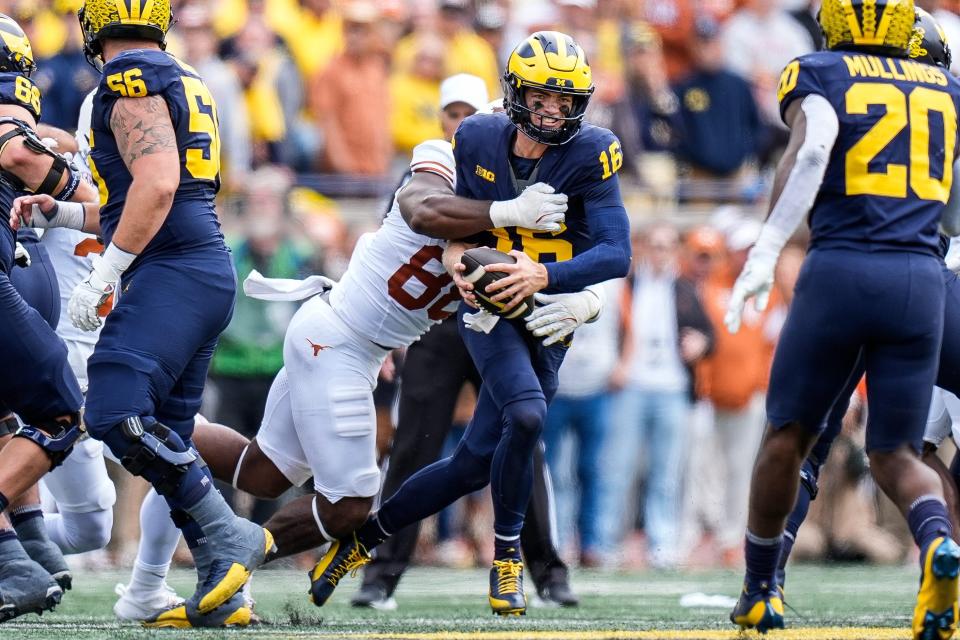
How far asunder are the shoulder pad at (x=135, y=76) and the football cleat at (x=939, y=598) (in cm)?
297

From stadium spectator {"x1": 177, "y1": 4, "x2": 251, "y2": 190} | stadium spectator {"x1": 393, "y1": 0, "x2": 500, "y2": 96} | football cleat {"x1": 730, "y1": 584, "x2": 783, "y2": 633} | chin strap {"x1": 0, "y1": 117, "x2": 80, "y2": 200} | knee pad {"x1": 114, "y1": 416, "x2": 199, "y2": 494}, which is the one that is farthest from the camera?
stadium spectator {"x1": 393, "y1": 0, "x2": 500, "y2": 96}

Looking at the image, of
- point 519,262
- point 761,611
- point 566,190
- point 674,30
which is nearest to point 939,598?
point 761,611

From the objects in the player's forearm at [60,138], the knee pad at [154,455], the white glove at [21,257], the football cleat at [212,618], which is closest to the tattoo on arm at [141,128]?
the white glove at [21,257]

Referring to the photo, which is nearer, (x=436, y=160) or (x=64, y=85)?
(x=436, y=160)

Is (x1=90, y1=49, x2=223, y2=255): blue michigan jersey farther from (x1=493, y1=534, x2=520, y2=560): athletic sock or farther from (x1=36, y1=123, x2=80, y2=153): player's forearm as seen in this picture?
(x1=493, y1=534, x2=520, y2=560): athletic sock

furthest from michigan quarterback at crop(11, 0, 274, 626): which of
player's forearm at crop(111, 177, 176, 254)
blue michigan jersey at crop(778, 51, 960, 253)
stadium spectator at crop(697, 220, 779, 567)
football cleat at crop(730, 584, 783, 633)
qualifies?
stadium spectator at crop(697, 220, 779, 567)

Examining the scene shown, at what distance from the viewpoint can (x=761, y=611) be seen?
17.7ft

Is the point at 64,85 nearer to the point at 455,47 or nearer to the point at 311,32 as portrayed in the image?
the point at 311,32

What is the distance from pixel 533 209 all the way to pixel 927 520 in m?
1.84

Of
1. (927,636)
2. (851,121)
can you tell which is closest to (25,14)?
(851,121)

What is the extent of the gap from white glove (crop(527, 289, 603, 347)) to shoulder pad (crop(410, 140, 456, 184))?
2.14 feet

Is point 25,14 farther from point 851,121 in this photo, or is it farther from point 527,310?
point 851,121

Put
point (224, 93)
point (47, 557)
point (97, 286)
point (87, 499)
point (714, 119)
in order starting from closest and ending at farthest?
point (97, 286) → point (47, 557) → point (87, 499) → point (224, 93) → point (714, 119)

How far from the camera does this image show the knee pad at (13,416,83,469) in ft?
19.3
